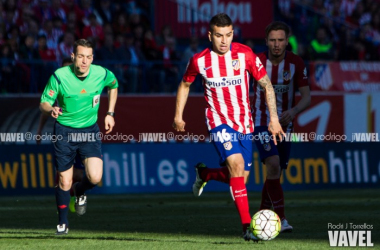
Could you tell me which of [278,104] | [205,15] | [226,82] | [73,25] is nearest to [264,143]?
[278,104]

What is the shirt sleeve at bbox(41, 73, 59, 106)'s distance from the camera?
923 cm

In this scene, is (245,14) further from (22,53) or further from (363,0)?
(22,53)

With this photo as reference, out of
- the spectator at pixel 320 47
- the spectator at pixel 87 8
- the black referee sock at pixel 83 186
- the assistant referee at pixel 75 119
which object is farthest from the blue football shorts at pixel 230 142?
the spectator at pixel 320 47

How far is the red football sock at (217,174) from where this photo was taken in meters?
9.08

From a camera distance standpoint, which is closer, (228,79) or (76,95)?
(228,79)

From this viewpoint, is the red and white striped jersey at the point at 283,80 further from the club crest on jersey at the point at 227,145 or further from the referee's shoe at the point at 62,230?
the referee's shoe at the point at 62,230

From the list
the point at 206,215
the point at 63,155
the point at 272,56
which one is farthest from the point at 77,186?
the point at 272,56

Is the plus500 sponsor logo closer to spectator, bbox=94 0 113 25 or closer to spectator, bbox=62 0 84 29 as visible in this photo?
spectator, bbox=62 0 84 29

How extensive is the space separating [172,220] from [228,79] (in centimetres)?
322

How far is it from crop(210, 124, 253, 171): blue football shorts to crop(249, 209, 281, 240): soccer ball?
0.79 m

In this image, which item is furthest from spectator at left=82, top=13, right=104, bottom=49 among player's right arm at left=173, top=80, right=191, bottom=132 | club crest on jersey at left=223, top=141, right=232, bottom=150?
club crest on jersey at left=223, top=141, right=232, bottom=150

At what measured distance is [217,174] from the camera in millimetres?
9211

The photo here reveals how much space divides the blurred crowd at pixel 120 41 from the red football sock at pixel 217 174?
924 cm

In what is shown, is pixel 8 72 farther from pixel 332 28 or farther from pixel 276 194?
pixel 276 194
